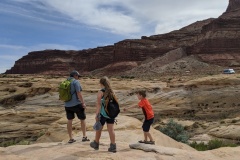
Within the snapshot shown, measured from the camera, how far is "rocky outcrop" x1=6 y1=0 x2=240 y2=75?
316 ft

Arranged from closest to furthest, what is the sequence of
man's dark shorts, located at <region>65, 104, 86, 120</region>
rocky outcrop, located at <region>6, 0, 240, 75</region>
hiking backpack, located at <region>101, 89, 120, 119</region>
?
hiking backpack, located at <region>101, 89, 120, 119</region> → man's dark shorts, located at <region>65, 104, 86, 120</region> → rocky outcrop, located at <region>6, 0, 240, 75</region>

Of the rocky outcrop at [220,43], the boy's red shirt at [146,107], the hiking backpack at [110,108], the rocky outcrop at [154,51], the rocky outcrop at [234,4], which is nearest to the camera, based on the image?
the hiking backpack at [110,108]

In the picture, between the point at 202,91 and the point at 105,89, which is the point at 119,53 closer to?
the point at 202,91

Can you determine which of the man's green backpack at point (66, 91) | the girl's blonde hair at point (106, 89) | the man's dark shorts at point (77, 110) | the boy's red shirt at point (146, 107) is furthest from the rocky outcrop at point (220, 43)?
the girl's blonde hair at point (106, 89)

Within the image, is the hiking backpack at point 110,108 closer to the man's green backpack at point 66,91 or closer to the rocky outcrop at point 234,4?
the man's green backpack at point 66,91

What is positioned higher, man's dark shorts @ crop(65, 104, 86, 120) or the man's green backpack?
the man's green backpack

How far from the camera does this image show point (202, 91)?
3362 cm

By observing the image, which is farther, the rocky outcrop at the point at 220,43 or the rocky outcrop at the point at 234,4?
the rocky outcrop at the point at 234,4

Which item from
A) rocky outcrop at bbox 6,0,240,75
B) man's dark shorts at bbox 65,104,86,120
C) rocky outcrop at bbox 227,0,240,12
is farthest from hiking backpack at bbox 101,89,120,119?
rocky outcrop at bbox 227,0,240,12

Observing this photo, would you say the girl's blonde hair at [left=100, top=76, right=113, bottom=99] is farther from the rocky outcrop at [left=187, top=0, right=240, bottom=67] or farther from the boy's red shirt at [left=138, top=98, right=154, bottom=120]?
the rocky outcrop at [left=187, top=0, right=240, bottom=67]

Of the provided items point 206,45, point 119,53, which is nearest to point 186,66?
point 206,45

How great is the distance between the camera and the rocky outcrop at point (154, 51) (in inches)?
3787

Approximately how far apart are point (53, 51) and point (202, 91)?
120 meters

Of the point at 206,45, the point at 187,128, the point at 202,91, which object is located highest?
the point at 206,45
